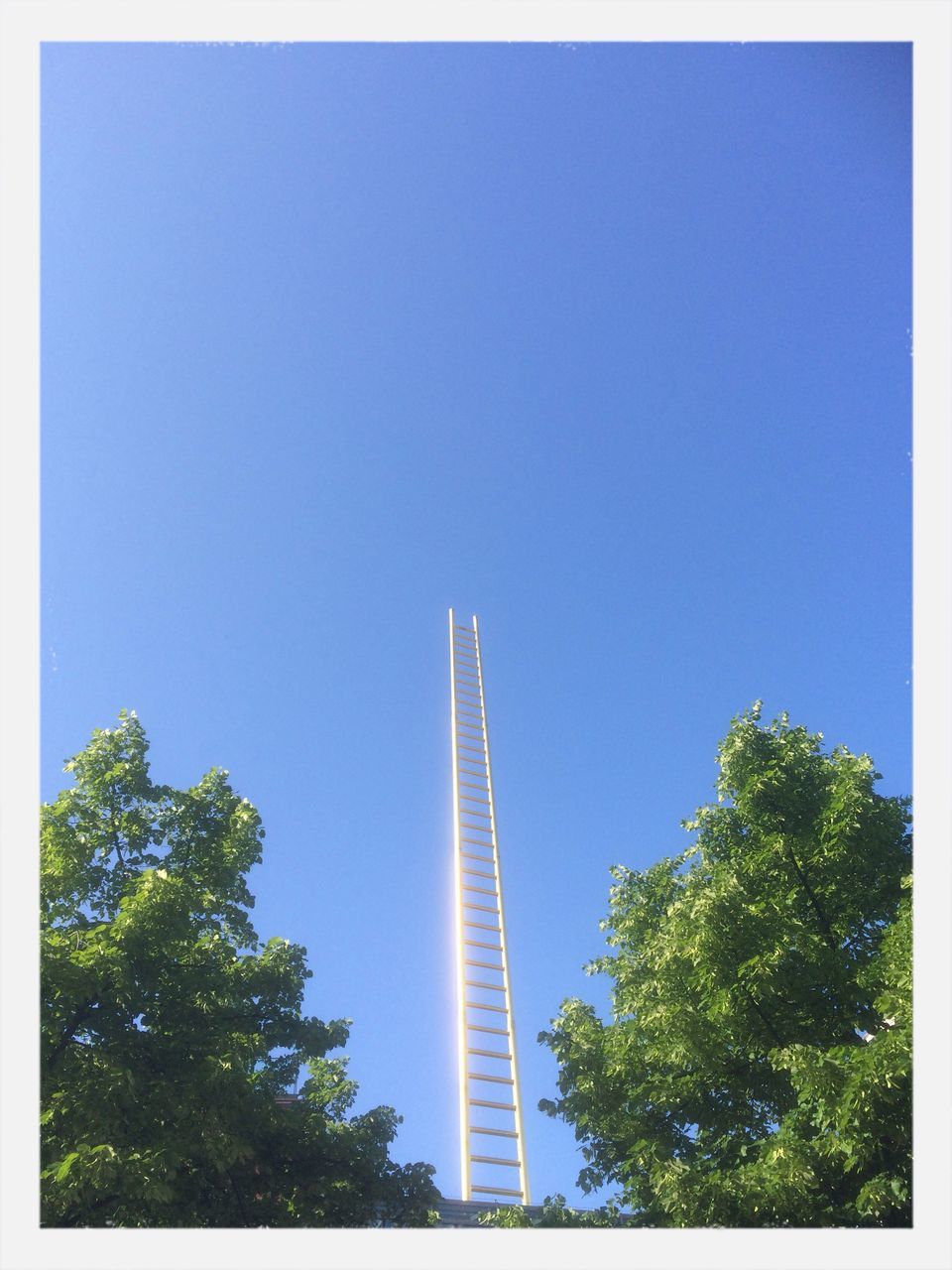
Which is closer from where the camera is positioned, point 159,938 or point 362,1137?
point 159,938

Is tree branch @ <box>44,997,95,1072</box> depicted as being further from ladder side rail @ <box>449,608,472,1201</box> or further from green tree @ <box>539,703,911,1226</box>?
ladder side rail @ <box>449,608,472,1201</box>

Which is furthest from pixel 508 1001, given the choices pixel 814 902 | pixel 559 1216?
pixel 814 902

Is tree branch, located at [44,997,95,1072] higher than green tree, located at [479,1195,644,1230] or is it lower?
higher

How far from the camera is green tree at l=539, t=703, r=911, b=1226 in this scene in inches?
412

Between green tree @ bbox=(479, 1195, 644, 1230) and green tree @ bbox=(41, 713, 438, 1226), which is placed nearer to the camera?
green tree @ bbox=(41, 713, 438, 1226)

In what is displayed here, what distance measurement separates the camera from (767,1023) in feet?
38.9

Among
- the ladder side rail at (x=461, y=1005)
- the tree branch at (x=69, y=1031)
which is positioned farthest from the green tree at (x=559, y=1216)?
the tree branch at (x=69, y=1031)

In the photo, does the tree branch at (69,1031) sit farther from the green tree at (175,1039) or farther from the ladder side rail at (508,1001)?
the ladder side rail at (508,1001)

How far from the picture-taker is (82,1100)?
11086 mm

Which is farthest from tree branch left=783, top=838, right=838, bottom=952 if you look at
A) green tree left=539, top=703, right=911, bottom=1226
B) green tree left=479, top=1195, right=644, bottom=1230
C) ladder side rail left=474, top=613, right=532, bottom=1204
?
ladder side rail left=474, top=613, right=532, bottom=1204

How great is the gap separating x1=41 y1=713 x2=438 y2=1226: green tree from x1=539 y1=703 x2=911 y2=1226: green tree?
3118 mm
